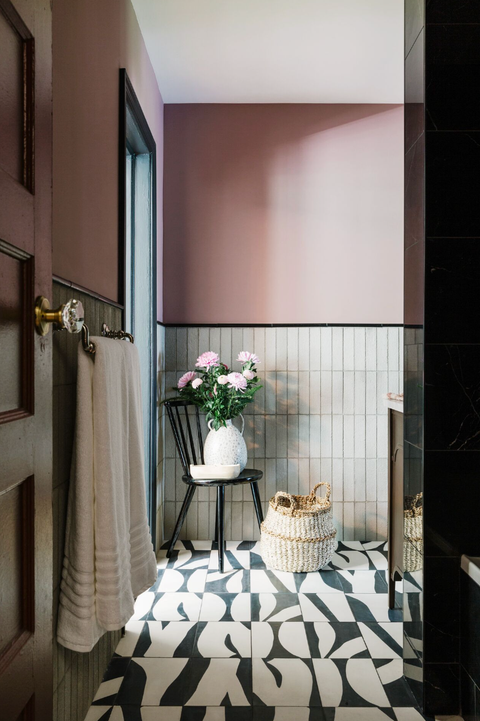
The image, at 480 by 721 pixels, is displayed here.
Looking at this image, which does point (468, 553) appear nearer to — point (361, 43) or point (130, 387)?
point (130, 387)

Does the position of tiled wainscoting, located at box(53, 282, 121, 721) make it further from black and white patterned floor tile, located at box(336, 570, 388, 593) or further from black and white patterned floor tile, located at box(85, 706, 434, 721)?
black and white patterned floor tile, located at box(336, 570, 388, 593)

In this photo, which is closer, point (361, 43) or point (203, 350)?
point (361, 43)

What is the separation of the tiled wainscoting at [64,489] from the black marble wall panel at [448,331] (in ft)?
3.36

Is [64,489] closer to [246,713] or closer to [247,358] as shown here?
[246,713]

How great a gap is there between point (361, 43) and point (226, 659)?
276 cm

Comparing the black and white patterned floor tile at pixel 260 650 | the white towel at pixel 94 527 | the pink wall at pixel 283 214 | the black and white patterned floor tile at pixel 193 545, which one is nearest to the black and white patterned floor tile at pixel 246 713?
the black and white patterned floor tile at pixel 260 650

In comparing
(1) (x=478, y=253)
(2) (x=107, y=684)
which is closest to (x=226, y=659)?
(2) (x=107, y=684)

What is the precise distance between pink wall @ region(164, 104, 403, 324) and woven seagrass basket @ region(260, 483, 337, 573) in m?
1.14

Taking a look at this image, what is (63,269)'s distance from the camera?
1.44 metres

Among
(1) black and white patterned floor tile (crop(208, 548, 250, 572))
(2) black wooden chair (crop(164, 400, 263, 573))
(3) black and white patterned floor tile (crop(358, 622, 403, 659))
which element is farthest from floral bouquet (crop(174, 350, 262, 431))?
(3) black and white patterned floor tile (crop(358, 622, 403, 659))

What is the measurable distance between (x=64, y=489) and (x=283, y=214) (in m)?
2.29

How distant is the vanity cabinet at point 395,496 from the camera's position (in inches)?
82.8

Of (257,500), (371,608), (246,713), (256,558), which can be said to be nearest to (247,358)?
(257,500)

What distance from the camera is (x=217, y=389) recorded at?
2.86m
